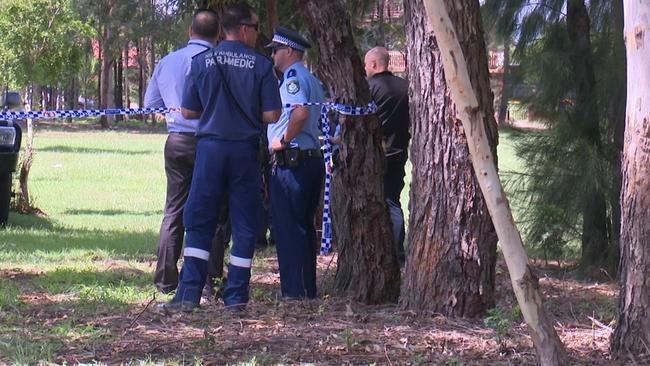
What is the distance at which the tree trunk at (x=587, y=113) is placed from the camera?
9.00 metres

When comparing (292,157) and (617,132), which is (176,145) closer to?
(292,157)

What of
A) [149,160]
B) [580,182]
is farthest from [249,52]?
[149,160]

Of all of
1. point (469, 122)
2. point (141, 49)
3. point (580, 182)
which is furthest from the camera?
point (141, 49)

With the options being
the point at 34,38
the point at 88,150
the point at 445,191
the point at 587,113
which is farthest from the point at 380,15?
the point at 34,38

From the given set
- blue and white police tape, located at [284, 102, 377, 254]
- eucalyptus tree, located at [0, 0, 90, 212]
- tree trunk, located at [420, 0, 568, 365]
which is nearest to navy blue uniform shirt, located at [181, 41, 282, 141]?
blue and white police tape, located at [284, 102, 377, 254]

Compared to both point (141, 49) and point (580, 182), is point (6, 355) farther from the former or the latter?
point (141, 49)

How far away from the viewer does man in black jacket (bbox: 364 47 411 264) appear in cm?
900

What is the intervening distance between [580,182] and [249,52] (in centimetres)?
364

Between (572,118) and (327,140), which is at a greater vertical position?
(572,118)

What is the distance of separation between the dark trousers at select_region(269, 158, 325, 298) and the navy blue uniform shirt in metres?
0.69

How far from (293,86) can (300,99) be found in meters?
0.11

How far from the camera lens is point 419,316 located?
6.21 meters

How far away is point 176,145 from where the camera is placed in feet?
23.6

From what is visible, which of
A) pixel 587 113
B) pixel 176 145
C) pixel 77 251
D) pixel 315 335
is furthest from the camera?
pixel 77 251
